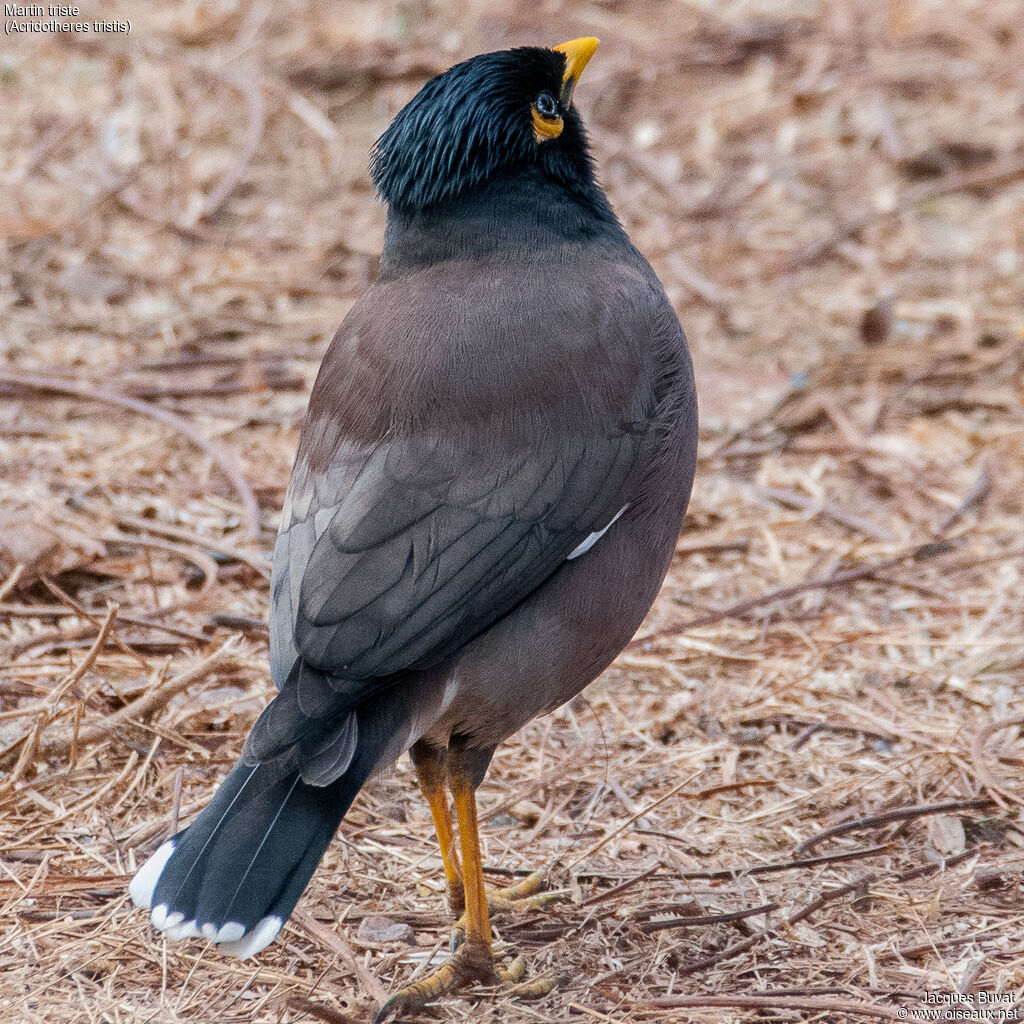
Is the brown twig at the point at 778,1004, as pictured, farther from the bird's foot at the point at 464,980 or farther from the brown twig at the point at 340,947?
the brown twig at the point at 340,947

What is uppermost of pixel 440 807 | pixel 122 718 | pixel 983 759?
pixel 122 718

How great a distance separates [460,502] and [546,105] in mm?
1246

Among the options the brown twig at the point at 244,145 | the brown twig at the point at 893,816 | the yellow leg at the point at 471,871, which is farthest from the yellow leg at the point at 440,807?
the brown twig at the point at 244,145

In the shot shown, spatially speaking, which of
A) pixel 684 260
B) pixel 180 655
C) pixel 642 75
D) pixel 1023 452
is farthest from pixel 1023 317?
pixel 180 655

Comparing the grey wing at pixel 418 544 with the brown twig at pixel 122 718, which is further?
the brown twig at pixel 122 718

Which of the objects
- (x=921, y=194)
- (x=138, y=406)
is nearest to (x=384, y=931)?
(x=138, y=406)

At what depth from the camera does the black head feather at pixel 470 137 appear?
12.1ft

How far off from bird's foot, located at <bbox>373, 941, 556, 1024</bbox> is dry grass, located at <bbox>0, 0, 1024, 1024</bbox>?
0.18 ft

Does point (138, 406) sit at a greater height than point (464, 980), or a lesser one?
greater

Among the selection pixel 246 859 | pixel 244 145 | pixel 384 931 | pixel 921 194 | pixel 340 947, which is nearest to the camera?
pixel 246 859

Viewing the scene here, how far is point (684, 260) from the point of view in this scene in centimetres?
766

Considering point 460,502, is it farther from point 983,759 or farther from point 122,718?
point 983,759

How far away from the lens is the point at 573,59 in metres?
4.03

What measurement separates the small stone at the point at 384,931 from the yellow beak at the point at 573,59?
231 centimetres
